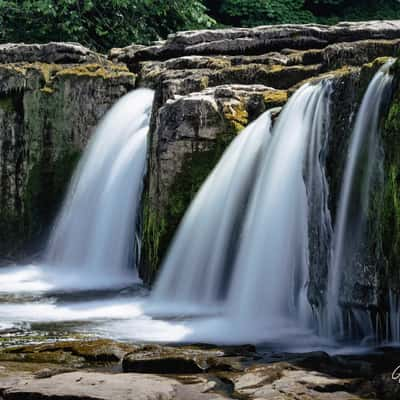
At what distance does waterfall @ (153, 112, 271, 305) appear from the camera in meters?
8.36

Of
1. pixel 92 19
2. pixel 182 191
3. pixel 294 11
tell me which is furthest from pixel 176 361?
pixel 294 11

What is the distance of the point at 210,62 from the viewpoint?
37.6ft

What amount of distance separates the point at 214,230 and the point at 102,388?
371 centimetres

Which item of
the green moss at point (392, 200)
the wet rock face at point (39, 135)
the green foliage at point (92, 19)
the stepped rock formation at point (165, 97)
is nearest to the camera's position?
the green moss at point (392, 200)

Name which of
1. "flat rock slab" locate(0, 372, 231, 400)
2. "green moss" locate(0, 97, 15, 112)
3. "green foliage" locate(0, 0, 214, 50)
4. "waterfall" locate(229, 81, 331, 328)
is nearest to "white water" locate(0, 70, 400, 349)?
"waterfall" locate(229, 81, 331, 328)

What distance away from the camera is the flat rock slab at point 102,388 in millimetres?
4906

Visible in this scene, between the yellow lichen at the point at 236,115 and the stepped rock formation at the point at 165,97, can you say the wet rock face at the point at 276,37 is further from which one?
the yellow lichen at the point at 236,115

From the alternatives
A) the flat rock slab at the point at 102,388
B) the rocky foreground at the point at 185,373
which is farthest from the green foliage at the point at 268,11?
the flat rock slab at the point at 102,388

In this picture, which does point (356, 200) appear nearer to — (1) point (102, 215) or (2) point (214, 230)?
(2) point (214, 230)

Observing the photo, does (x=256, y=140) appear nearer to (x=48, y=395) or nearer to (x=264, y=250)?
(x=264, y=250)

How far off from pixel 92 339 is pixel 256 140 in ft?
9.42

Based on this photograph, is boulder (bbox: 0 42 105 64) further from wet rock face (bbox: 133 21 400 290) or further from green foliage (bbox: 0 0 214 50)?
green foliage (bbox: 0 0 214 50)

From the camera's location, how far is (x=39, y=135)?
12406 millimetres

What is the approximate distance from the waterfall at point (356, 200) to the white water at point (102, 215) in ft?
11.9
